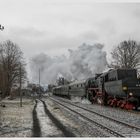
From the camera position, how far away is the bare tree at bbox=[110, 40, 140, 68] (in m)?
60.1

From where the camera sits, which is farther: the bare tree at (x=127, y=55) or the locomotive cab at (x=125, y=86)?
the bare tree at (x=127, y=55)

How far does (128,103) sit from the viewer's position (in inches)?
1011

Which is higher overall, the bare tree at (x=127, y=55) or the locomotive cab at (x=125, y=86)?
the bare tree at (x=127, y=55)

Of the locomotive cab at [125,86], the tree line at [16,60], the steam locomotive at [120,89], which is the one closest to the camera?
the locomotive cab at [125,86]

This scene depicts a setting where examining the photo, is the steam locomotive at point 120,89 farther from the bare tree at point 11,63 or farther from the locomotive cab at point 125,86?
the bare tree at point 11,63

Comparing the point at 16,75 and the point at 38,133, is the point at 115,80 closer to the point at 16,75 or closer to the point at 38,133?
the point at 38,133

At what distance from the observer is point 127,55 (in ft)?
204

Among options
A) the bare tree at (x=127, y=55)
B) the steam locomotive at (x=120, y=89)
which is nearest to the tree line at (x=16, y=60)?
the bare tree at (x=127, y=55)

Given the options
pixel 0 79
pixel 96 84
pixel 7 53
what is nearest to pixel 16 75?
pixel 7 53

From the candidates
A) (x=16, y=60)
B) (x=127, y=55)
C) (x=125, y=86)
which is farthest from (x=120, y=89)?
(x=16, y=60)

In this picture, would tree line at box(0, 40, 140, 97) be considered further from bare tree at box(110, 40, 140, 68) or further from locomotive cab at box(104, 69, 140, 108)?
locomotive cab at box(104, 69, 140, 108)

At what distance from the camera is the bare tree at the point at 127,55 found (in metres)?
60.1

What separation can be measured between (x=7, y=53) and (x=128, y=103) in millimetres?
53109

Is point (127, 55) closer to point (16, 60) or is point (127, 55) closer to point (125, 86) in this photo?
point (16, 60)
